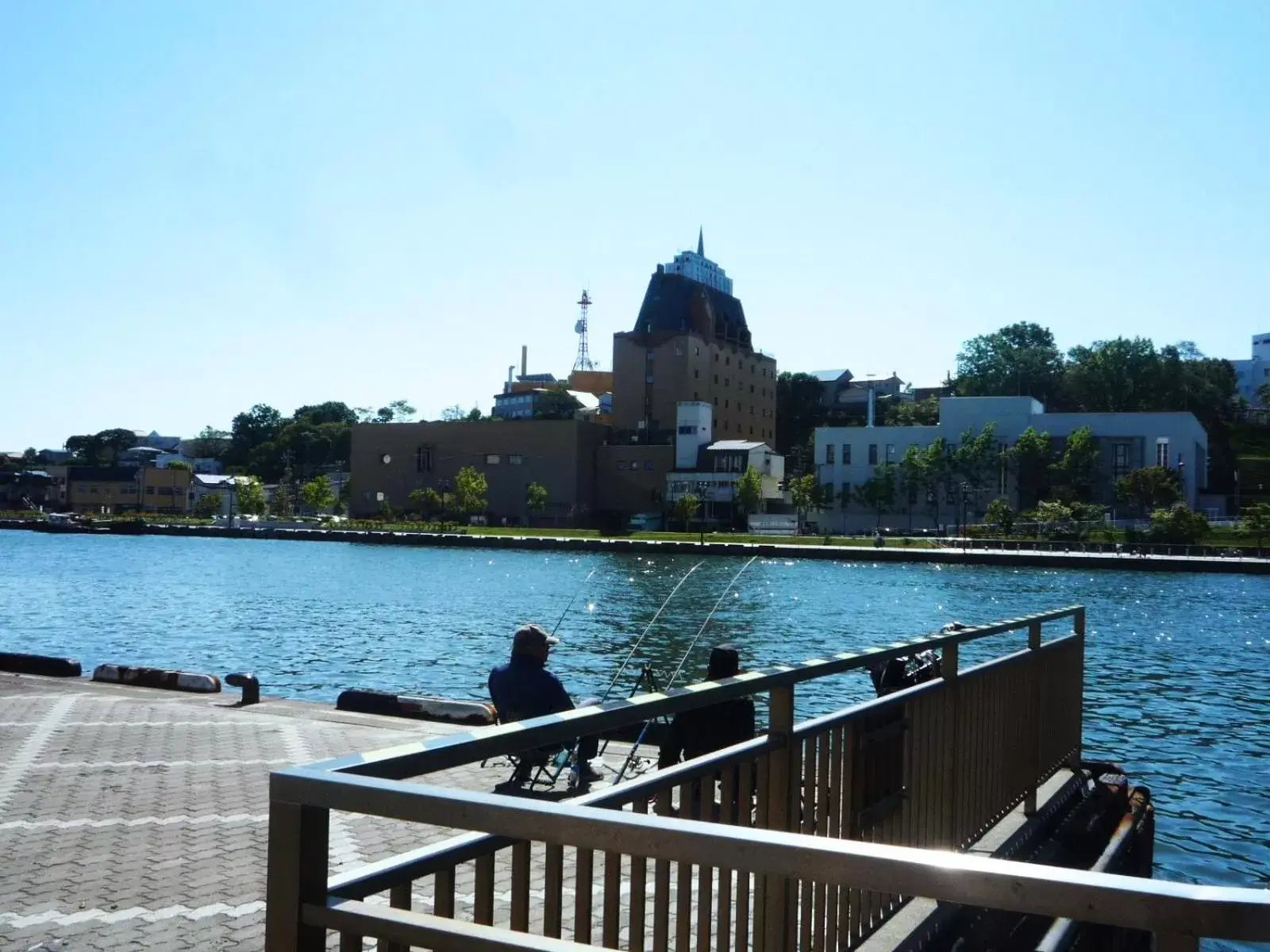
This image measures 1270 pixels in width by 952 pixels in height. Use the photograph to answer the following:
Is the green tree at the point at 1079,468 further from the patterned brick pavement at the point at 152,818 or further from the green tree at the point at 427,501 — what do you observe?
the patterned brick pavement at the point at 152,818

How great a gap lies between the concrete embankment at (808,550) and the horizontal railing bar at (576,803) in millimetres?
68664

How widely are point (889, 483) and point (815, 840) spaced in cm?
9521

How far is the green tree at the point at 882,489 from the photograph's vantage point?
3723 inches

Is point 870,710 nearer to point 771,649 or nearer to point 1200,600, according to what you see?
point 771,649

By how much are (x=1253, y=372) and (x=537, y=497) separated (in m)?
113

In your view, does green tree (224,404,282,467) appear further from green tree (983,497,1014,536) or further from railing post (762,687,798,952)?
railing post (762,687,798,952)

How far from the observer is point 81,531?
11719cm

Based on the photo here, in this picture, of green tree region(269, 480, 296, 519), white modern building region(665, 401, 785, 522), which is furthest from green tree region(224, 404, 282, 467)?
white modern building region(665, 401, 785, 522)

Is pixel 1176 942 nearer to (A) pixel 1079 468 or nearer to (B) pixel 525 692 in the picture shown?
(B) pixel 525 692

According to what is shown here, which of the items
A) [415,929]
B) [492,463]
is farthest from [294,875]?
[492,463]

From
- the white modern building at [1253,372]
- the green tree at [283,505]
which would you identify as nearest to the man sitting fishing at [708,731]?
the green tree at [283,505]

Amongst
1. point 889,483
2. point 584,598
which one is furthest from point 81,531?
point 584,598

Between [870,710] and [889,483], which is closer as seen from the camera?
[870,710]

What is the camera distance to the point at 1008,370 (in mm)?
131750
